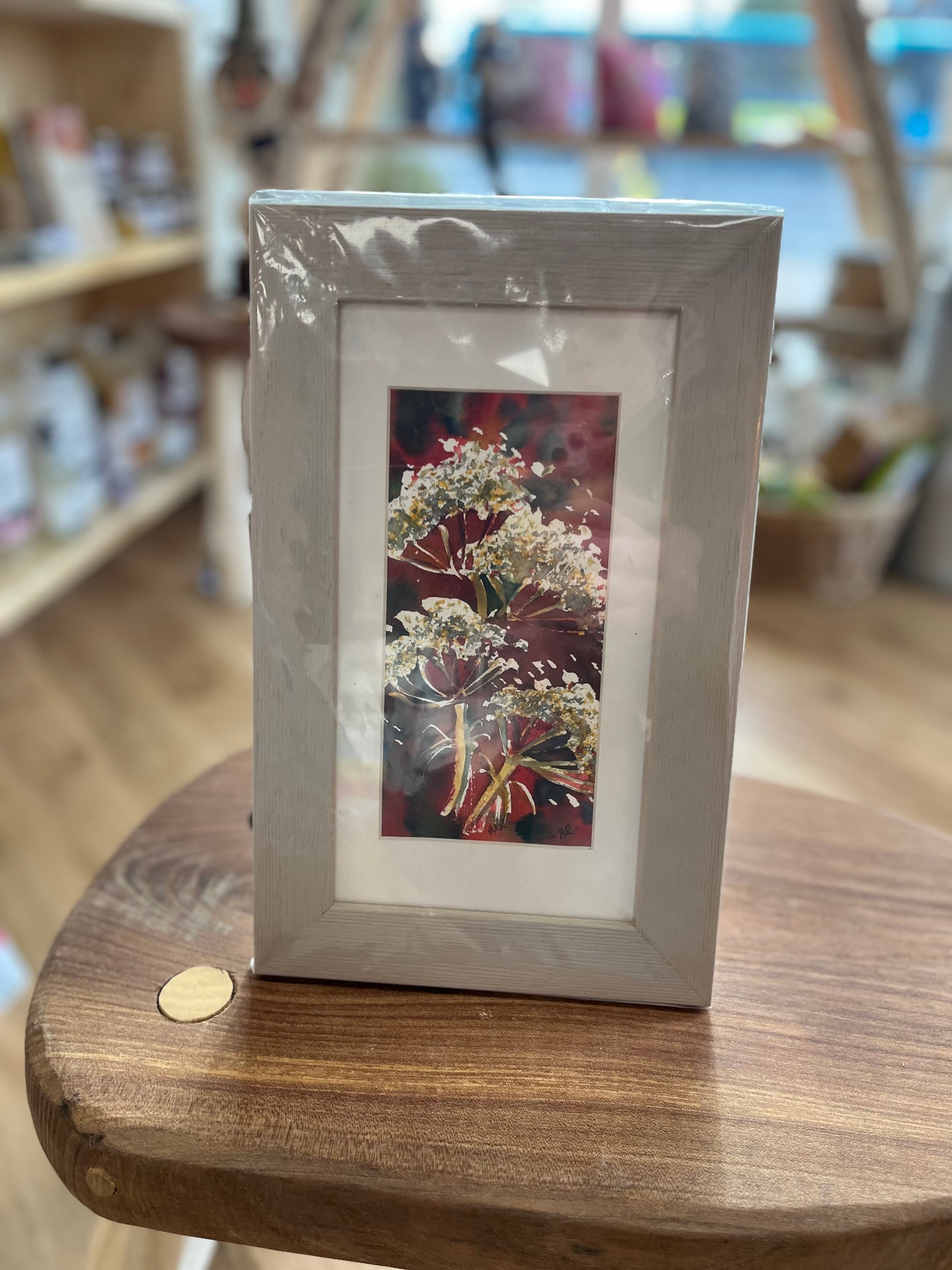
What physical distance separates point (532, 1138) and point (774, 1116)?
107mm

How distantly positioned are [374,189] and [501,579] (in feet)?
6.27

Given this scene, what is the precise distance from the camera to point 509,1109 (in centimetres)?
47

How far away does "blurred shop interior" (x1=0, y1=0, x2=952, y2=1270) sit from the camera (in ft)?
5.94

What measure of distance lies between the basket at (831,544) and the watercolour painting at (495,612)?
181 centimetres

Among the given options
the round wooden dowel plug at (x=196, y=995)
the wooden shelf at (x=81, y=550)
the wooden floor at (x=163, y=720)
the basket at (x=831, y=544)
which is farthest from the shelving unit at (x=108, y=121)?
the round wooden dowel plug at (x=196, y=995)

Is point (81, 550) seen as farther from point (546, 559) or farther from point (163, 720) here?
point (546, 559)

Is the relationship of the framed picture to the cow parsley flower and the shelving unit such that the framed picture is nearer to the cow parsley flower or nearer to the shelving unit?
the cow parsley flower

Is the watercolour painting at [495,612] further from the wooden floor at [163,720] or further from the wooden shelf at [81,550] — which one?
the wooden shelf at [81,550]

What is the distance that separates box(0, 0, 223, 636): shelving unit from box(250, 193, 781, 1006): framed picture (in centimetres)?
160

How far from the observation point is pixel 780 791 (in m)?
0.75

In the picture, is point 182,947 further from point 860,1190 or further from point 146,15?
point 146,15

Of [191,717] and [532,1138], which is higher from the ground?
[532,1138]

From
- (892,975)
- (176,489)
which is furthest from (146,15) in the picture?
(892,975)

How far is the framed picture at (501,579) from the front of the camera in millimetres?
449
